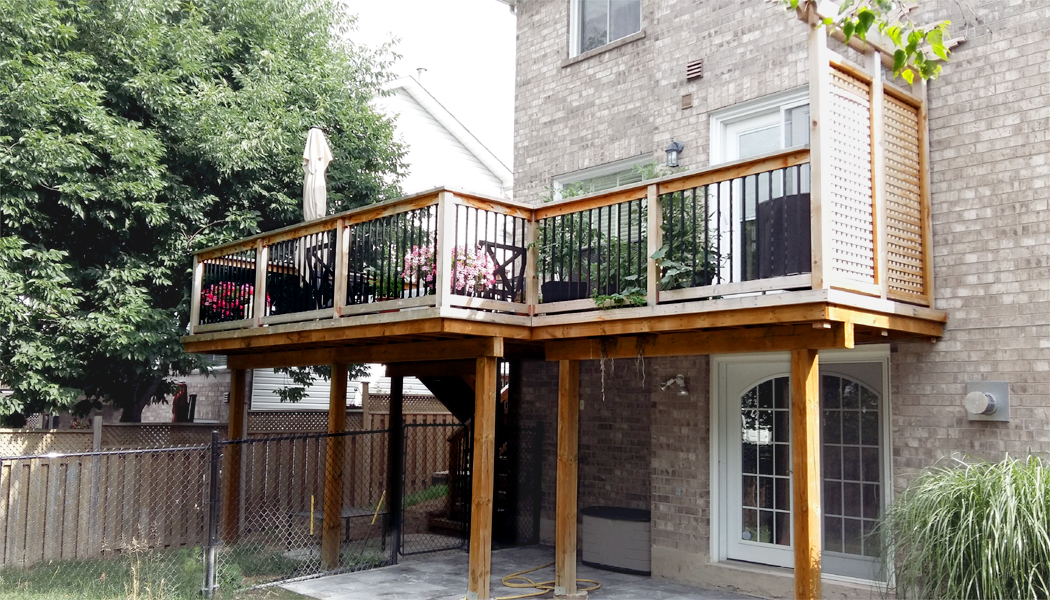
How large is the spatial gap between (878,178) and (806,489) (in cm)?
235

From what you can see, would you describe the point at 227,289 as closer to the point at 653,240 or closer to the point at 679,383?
the point at 679,383

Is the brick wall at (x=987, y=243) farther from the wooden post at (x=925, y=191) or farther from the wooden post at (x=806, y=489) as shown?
the wooden post at (x=806, y=489)

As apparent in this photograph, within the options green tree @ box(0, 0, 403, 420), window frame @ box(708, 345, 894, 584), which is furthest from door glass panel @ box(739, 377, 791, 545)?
green tree @ box(0, 0, 403, 420)

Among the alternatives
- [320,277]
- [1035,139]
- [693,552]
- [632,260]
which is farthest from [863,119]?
[320,277]

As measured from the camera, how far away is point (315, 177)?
33.1 feet

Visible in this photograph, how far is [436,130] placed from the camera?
20188 mm

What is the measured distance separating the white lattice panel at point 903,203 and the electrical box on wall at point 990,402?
32.0 inches

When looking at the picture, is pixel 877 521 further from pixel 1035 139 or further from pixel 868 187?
pixel 1035 139

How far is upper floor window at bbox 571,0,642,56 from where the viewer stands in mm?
10844

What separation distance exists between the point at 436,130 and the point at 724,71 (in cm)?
1181

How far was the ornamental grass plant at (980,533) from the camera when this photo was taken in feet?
17.9

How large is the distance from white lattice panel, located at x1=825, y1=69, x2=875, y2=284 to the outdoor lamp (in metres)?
2.93

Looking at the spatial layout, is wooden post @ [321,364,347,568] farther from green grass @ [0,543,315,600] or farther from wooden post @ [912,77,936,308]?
wooden post @ [912,77,936,308]

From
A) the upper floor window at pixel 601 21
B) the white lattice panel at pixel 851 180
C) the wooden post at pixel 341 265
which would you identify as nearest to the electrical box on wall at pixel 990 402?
the white lattice panel at pixel 851 180
